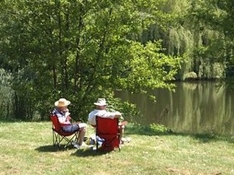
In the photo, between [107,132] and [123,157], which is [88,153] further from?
[123,157]

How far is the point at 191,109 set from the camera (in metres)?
24.9

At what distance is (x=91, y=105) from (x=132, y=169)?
7.23 m

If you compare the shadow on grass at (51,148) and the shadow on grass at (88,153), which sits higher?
the shadow on grass at (51,148)

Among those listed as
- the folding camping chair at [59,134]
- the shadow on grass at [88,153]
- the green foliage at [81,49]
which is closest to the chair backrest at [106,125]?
the shadow on grass at [88,153]

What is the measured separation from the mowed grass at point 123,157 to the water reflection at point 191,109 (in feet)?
18.5

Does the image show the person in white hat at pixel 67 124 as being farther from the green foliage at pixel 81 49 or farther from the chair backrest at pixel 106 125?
the green foliage at pixel 81 49

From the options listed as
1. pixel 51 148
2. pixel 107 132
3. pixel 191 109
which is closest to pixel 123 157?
pixel 107 132

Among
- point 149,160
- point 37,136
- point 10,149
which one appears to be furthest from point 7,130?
point 149,160

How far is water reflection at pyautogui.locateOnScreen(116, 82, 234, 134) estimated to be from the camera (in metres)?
18.5

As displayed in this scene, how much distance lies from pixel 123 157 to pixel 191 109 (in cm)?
1814

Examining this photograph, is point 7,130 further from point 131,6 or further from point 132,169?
point 131,6

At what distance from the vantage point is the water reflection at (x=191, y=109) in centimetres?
1853

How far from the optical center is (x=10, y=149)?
24.7 feet

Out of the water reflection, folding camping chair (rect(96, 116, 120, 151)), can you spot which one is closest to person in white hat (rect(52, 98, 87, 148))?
folding camping chair (rect(96, 116, 120, 151))
